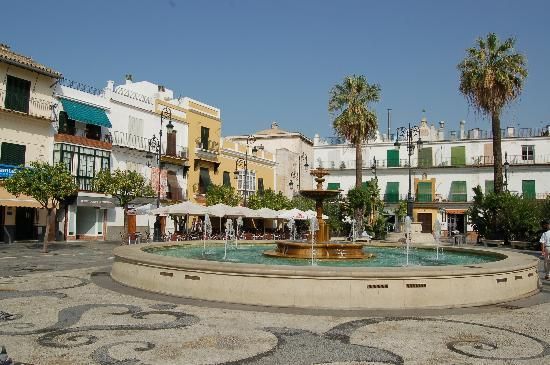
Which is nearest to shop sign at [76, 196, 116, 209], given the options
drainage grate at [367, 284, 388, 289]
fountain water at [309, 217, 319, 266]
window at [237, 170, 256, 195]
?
window at [237, 170, 256, 195]

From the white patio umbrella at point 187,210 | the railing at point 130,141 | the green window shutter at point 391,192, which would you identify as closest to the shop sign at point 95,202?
the railing at point 130,141

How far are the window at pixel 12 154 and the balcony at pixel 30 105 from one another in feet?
7.00

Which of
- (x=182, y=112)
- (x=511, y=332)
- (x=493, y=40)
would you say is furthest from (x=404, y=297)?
(x=182, y=112)

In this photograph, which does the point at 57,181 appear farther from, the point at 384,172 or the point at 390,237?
the point at 384,172

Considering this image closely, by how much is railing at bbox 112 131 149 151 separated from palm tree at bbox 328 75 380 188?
14712 mm

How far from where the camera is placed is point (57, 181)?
82.6 feet

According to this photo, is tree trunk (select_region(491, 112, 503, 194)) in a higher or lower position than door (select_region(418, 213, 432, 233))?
higher

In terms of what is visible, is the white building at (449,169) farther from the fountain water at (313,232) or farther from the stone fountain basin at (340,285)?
the stone fountain basin at (340,285)

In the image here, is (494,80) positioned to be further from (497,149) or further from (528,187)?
(528,187)

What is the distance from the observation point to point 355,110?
36812 mm

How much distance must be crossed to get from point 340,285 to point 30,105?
2898cm

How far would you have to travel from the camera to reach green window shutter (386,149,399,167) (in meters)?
54.9

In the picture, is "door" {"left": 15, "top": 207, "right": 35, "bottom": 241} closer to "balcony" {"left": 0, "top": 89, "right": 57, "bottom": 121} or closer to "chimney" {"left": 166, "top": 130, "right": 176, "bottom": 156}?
"balcony" {"left": 0, "top": 89, "right": 57, "bottom": 121}

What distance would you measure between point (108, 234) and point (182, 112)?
12935mm
